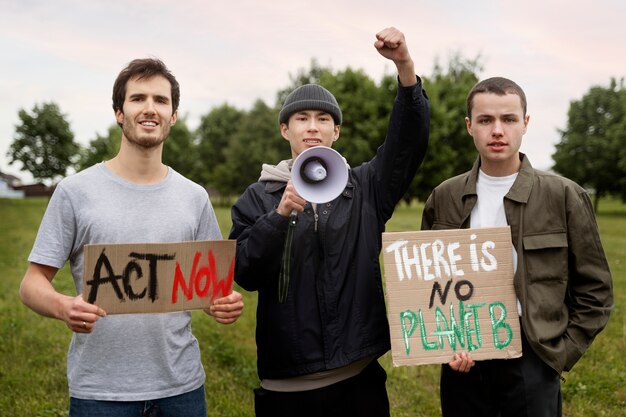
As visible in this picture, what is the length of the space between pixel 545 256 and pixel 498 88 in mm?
948

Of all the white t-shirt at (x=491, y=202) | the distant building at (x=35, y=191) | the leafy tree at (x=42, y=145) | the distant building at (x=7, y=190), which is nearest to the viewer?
the white t-shirt at (x=491, y=202)

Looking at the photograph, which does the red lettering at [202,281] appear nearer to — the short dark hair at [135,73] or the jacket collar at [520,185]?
the short dark hair at [135,73]

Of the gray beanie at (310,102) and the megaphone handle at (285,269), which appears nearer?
the megaphone handle at (285,269)

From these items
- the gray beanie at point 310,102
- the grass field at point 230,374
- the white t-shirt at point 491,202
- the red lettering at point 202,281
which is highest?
the gray beanie at point 310,102

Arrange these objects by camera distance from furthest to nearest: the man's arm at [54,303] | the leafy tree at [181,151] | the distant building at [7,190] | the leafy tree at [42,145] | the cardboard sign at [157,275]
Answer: the distant building at [7,190] → the leafy tree at [42,145] → the leafy tree at [181,151] → the cardboard sign at [157,275] → the man's arm at [54,303]

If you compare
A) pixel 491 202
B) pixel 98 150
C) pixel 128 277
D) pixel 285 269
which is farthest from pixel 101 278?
pixel 98 150

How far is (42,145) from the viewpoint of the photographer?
65.6m

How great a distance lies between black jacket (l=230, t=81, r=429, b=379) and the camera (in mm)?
3062

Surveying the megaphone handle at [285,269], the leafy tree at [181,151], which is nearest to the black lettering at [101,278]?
the megaphone handle at [285,269]

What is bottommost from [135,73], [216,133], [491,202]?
[491,202]

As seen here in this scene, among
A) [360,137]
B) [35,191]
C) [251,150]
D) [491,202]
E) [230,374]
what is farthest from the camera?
[35,191]

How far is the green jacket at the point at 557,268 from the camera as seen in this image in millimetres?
3096

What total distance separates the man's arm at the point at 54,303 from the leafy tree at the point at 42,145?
67035 mm

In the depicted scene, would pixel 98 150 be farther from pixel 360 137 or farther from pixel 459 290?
pixel 459 290
